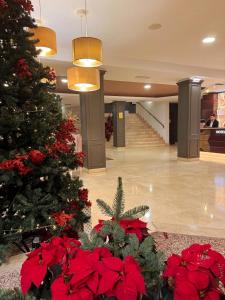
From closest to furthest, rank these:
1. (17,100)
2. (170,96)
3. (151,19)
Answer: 1. (17,100)
2. (151,19)
3. (170,96)

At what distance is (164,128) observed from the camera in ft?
47.8

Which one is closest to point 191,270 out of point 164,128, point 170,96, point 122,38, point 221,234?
point 221,234

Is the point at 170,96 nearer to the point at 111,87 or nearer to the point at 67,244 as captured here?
the point at 111,87

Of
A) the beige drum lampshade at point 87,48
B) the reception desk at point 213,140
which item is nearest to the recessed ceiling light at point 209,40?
the beige drum lampshade at point 87,48

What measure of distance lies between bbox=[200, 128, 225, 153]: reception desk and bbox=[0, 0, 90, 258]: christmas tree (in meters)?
9.29

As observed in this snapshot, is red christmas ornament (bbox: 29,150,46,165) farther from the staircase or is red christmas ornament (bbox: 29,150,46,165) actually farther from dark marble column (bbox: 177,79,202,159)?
the staircase

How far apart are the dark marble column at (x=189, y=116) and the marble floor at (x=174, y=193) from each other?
2.32ft

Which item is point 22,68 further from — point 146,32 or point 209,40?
point 209,40

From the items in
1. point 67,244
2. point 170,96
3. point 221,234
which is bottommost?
Result: point 221,234

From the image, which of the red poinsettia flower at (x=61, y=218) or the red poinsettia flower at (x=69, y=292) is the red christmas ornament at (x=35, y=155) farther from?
the red poinsettia flower at (x=69, y=292)

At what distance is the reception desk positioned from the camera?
381 inches

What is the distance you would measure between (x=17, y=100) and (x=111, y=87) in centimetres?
839

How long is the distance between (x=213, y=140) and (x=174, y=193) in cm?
647

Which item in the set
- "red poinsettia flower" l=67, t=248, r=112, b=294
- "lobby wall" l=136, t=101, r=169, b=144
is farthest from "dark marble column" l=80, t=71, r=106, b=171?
"lobby wall" l=136, t=101, r=169, b=144
